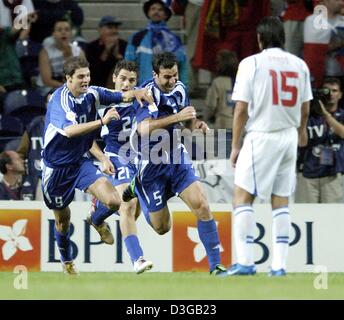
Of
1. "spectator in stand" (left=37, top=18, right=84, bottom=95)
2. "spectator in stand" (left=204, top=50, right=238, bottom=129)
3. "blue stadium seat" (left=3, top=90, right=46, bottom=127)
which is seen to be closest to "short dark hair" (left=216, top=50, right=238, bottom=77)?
"spectator in stand" (left=204, top=50, right=238, bottom=129)

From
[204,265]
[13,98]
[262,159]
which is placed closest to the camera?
[262,159]

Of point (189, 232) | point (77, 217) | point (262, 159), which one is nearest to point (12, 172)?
point (77, 217)

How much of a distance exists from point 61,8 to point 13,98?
57.8 inches

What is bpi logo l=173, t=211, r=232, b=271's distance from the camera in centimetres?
1650

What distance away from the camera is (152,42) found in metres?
18.4

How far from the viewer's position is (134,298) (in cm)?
1120

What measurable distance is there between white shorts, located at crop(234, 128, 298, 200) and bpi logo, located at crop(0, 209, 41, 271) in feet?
15.7

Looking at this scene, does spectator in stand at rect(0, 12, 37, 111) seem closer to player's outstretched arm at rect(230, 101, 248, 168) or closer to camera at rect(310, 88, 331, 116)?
camera at rect(310, 88, 331, 116)

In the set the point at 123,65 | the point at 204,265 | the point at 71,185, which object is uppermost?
the point at 123,65

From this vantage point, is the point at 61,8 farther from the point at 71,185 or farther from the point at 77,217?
the point at 71,185

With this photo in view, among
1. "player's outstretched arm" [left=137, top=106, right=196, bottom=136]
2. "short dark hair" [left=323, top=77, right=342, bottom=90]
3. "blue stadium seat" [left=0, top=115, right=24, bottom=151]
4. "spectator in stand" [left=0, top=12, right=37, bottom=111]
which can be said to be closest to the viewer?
"player's outstretched arm" [left=137, top=106, right=196, bottom=136]

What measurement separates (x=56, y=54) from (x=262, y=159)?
22.4 ft

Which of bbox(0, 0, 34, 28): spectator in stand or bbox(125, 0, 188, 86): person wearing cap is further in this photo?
bbox(0, 0, 34, 28): spectator in stand

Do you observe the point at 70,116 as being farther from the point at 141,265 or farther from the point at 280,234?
the point at 280,234
